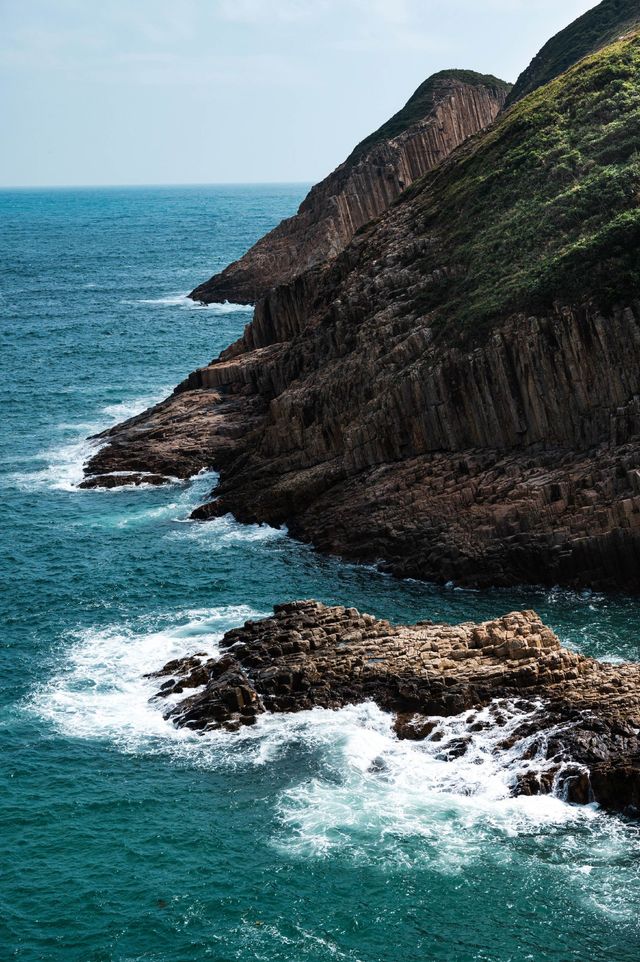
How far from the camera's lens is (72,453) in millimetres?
87938

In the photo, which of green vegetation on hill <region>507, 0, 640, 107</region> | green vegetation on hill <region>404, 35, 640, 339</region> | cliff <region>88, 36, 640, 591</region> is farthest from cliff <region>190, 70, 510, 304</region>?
cliff <region>88, 36, 640, 591</region>

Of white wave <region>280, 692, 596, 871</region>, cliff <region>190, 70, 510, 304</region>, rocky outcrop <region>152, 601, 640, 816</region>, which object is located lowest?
white wave <region>280, 692, 596, 871</region>

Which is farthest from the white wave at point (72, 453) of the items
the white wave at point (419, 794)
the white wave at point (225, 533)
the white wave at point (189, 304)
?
the white wave at point (189, 304)

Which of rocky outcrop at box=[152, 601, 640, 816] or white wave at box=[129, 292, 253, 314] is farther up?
white wave at box=[129, 292, 253, 314]

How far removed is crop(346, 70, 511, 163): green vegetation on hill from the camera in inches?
5989

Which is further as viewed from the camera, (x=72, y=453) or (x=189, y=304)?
(x=189, y=304)

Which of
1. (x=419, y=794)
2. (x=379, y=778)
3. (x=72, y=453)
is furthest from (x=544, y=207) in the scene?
(x=419, y=794)

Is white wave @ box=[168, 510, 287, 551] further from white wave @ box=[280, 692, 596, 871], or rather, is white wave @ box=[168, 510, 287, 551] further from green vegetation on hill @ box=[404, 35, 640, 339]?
white wave @ box=[280, 692, 596, 871]

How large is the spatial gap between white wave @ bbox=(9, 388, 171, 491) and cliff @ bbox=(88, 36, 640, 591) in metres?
2.05

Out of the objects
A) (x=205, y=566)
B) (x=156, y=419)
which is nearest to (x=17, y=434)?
(x=156, y=419)

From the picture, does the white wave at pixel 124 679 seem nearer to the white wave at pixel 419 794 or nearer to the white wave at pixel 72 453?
the white wave at pixel 419 794

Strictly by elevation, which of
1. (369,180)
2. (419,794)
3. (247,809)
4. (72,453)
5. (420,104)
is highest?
(420,104)

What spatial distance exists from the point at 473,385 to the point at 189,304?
9346cm

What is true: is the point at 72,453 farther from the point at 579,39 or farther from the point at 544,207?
the point at 579,39
